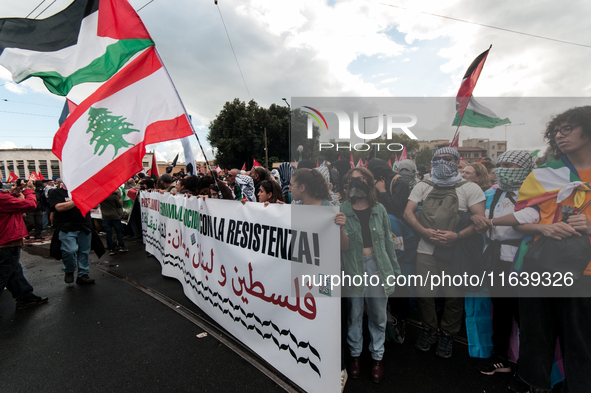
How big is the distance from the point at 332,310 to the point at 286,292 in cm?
44

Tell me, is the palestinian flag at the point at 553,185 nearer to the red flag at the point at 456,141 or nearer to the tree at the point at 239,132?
the red flag at the point at 456,141

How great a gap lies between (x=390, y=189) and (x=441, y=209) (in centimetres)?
71

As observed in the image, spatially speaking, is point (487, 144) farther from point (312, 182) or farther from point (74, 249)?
point (74, 249)

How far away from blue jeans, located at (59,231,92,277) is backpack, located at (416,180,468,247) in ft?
17.3

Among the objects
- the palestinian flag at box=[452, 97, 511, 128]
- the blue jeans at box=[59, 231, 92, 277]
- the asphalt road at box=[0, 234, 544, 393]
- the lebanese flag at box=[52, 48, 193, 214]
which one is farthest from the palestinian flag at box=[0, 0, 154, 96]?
the palestinian flag at box=[452, 97, 511, 128]

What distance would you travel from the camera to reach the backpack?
246cm

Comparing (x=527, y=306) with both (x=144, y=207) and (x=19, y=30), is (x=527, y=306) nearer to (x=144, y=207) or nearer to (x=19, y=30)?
(x=19, y=30)

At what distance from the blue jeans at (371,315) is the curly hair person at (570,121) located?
1.57 metres

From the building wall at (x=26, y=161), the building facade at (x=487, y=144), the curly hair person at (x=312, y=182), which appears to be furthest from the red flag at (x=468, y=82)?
the building wall at (x=26, y=161)

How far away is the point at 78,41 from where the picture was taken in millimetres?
2871

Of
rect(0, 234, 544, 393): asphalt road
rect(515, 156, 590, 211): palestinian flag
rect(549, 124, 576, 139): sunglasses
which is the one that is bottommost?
rect(0, 234, 544, 393): asphalt road

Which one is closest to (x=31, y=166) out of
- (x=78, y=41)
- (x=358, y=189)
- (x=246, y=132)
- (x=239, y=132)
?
(x=239, y=132)

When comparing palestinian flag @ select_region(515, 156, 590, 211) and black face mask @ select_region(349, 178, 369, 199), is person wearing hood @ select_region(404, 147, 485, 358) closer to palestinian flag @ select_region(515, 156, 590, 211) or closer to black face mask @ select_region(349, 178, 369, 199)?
palestinian flag @ select_region(515, 156, 590, 211)

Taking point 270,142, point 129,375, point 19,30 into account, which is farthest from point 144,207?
point 270,142
